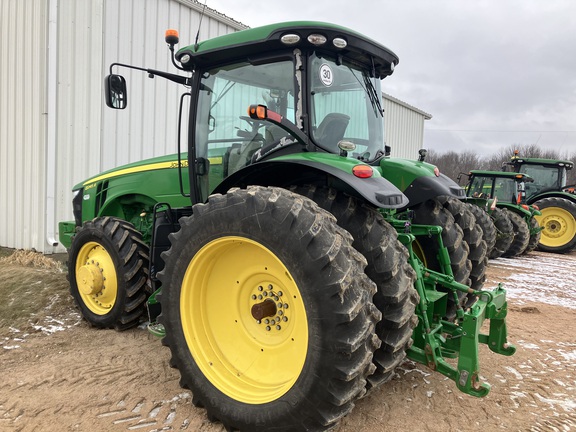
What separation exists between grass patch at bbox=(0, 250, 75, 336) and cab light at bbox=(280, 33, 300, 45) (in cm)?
335

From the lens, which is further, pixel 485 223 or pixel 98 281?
pixel 485 223

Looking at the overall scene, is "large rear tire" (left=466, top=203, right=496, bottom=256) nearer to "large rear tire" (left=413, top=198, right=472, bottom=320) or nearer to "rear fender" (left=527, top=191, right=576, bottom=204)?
"large rear tire" (left=413, top=198, right=472, bottom=320)

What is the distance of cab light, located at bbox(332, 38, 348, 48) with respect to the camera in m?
2.88

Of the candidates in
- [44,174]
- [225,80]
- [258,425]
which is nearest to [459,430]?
[258,425]

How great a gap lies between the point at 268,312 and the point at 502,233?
27.9 feet

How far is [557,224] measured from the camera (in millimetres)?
12086

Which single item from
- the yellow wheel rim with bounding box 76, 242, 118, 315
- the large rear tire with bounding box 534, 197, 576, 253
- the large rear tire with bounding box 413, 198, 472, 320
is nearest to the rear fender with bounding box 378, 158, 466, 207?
the large rear tire with bounding box 413, 198, 472, 320

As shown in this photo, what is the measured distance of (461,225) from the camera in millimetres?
3836

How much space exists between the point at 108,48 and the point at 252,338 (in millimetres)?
6212

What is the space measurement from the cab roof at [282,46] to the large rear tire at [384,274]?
1.00m

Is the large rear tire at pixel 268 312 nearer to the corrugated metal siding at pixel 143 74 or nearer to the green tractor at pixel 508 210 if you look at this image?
the corrugated metal siding at pixel 143 74

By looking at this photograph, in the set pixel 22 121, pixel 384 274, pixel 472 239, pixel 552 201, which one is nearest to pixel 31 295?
pixel 22 121

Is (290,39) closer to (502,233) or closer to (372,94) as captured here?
(372,94)

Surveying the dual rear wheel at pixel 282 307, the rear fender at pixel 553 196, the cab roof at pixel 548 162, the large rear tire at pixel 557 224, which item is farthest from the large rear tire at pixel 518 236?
the dual rear wheel at pixel 282 307
